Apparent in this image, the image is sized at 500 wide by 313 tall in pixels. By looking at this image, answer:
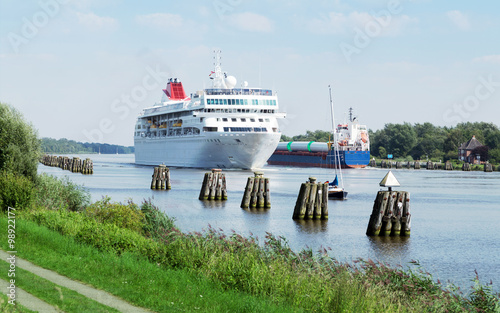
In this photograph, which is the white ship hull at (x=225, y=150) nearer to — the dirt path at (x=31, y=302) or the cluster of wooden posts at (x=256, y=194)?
the cluster of wooden posts at (x=256, y=194)

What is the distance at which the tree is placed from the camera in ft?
88.6

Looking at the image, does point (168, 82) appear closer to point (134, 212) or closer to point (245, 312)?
point (134, 212)

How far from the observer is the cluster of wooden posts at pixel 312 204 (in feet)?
105

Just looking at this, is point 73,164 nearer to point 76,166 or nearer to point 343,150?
point 76,166

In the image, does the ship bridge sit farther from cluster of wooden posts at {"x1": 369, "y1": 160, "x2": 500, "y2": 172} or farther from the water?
cluster of wooden posts at {"x1": 369, "y1": 160, "x2": 500, "y2": 172}

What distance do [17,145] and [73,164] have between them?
6799 centimetres

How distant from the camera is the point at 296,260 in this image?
16.8 metres

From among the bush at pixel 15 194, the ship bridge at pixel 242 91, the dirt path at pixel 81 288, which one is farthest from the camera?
the ship bridge at pixel 242 91

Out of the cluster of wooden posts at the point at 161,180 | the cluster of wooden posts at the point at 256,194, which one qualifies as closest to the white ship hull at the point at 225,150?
the cluster of wooden posts at the point at 161,180

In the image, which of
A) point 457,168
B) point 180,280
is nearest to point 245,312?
point 180,280

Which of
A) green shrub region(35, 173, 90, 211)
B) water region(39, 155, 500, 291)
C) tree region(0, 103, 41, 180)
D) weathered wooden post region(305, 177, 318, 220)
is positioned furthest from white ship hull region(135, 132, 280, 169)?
tree region(0, 103, 41, 180)

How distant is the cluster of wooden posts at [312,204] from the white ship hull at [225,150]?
45.3 meters

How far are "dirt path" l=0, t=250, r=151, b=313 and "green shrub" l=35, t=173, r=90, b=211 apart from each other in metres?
11.0

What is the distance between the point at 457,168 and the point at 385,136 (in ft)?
108
